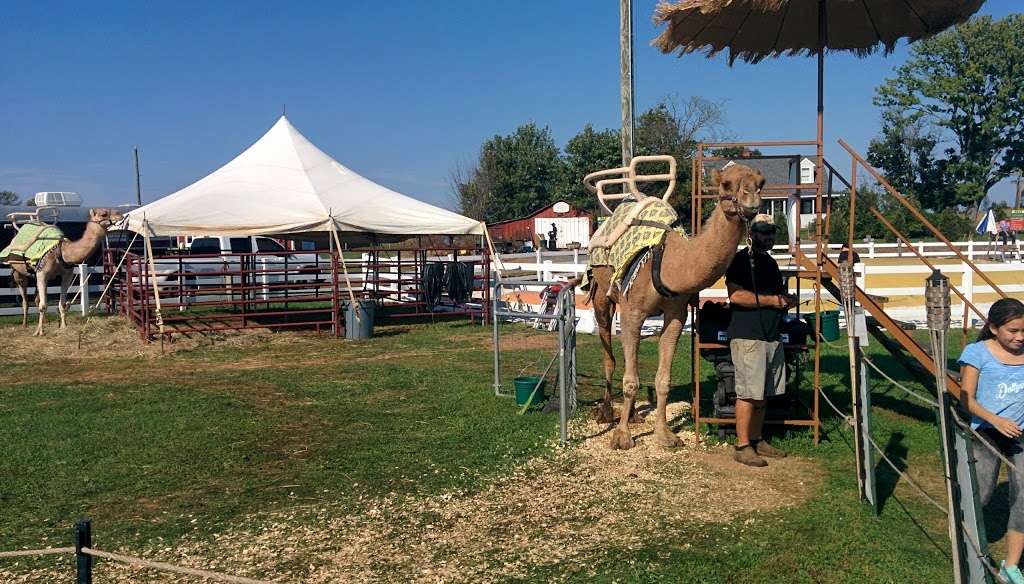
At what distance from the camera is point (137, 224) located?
44.7ft

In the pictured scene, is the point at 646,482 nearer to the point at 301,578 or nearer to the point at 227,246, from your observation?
the point at 301,578

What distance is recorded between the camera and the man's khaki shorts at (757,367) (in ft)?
21.1

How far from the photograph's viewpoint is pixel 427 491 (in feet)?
19.7

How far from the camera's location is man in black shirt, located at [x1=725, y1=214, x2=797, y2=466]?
6418 millimetres

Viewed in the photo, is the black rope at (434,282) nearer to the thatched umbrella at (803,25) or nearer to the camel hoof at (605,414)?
the camel hoof at (605,414)

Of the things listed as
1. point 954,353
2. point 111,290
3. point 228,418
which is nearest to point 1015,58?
point 954,353

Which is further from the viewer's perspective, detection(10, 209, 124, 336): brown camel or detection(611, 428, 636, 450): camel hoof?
detection(10, 209, 124, 336): brown camel

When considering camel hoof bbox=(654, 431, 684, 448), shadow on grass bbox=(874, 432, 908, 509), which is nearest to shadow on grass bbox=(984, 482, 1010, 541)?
shadow on grass bbox=(874, 432, 908, 509)

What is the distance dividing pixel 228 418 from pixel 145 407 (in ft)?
3.94

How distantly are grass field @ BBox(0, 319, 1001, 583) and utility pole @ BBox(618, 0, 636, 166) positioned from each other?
3.67 m

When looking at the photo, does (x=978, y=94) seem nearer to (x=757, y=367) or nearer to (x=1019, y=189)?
(x=1019, y=189)

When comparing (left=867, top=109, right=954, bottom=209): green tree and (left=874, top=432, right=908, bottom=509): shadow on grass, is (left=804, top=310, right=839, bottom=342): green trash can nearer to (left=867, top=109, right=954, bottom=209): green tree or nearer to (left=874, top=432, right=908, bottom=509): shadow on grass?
(left=874, top=432, right=908, bottom=509): shadow on grass

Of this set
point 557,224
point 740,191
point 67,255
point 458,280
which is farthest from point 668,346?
point 557,224

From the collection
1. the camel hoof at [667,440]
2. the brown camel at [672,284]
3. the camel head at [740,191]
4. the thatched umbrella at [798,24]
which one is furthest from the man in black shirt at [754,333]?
the thatched umbrella at [798,24]
